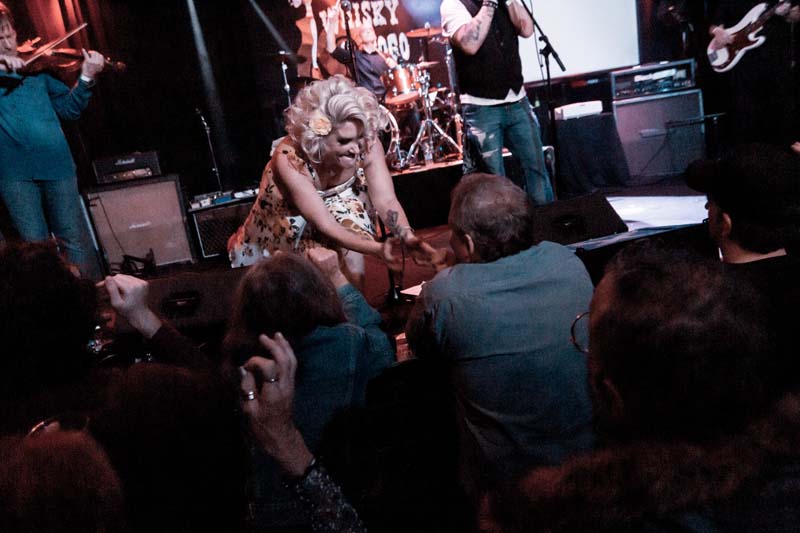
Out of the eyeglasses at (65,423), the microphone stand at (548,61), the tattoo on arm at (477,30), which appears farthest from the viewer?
the microphone stand at (548,61)

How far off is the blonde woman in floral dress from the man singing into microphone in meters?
1.16

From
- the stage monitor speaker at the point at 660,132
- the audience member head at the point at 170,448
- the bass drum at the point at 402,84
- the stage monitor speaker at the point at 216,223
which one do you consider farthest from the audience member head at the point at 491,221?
the stage monitor speaker at the point at 660,132

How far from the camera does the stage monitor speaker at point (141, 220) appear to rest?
17.8 feet

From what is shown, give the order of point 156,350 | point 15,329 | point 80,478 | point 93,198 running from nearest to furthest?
1. point 80,478
2. point 15,329
3. point 156,350
4. point 93,198

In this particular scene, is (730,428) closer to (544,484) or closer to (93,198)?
(544,484)

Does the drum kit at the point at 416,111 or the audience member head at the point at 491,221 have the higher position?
the drum kit at the point at 416,111

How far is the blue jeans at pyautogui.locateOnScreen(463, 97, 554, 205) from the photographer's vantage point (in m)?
3.52

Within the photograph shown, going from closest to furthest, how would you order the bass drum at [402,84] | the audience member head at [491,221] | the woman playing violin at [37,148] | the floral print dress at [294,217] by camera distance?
the audience member head at [491,221] < the floral print dress at [294,217] < the woman playing violin at [37,148] < the bass drum at [402,84]

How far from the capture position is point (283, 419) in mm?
1155

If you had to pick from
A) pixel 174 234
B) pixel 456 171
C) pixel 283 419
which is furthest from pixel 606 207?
pixel 174 234

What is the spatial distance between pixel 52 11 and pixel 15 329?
18.5ft

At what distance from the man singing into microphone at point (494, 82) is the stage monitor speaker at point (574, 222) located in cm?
104

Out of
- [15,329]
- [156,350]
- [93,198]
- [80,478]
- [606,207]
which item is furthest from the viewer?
[93,198]

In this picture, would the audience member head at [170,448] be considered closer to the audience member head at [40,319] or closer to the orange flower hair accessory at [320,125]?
the audience member head at [40,319]
